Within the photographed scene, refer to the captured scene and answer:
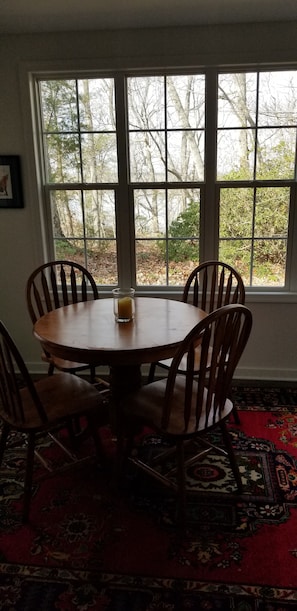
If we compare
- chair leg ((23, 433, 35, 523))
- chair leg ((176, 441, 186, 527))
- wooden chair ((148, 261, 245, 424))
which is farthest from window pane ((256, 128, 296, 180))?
chair leg ((23, 433, 35, 523))

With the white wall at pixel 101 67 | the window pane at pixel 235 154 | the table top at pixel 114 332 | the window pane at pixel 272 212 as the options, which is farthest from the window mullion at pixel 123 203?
the window pane at pixel 272 212

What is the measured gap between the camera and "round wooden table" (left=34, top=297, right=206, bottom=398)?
174cm

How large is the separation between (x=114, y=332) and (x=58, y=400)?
0.40 m

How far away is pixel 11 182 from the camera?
3035mm

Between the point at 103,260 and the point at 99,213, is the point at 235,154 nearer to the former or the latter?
the point at 99,213

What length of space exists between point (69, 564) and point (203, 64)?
9.35ft

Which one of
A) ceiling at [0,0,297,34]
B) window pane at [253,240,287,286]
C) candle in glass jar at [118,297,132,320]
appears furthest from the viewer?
window pane at [253,240,287,286]

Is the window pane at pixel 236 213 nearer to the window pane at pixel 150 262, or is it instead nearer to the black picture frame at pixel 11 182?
the window pane at pixel 150 262

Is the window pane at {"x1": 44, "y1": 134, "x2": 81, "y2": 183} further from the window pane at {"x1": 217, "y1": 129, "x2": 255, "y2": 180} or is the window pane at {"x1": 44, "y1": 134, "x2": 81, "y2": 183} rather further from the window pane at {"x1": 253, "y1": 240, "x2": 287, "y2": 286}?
the window pane at {"x1": 253, "y1": 240, "x2": 287, "y2": 286}

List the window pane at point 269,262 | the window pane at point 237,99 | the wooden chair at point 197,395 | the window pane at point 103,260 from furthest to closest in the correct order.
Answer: the window pane at point 103,260, the window pane at point 269,262, the window pane at point 237,99, the wooden chair at point 197,395

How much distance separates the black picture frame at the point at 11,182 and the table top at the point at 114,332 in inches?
44.1

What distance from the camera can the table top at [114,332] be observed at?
5.71 ft

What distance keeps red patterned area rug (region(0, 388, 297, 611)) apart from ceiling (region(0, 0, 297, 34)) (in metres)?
2.47

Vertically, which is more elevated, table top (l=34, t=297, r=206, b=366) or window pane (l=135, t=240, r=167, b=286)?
window pane (l=135, t=240, r=167, b=286)
